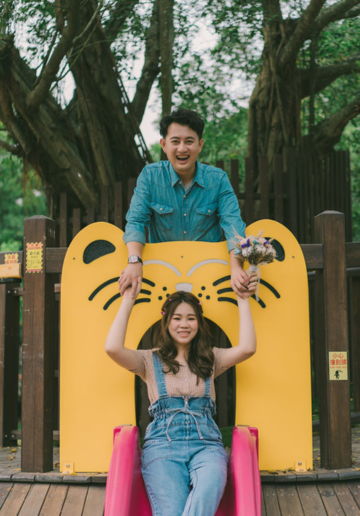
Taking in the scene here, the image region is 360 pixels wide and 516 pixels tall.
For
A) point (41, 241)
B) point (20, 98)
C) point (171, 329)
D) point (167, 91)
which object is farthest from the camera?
point (167, 91)

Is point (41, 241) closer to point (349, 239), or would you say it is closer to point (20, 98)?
point (20, 98)

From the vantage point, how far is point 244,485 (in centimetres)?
243

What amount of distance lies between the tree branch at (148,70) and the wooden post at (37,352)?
3871 millimetres

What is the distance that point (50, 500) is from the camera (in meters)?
2.90

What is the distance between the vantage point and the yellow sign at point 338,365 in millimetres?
3156

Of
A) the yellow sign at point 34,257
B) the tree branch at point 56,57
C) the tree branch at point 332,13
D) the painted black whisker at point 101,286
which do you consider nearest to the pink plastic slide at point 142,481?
the painted black whisker at point 101,286

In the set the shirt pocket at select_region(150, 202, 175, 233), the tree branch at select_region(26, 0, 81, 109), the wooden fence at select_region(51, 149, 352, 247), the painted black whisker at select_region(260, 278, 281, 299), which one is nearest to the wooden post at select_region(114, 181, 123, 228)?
the wooden fence at select_region(51, 149, 352, 247)

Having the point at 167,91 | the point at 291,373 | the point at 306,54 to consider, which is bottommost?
the point at 291,373

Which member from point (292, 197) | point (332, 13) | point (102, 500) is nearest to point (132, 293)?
point (102, 500)

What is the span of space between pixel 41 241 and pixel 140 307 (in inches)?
29.0

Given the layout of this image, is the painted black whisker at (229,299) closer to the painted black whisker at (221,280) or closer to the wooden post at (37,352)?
the painted black whisker at (221,280)

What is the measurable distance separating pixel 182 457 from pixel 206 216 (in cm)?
137

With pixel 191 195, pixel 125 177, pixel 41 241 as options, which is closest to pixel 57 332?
pixel 125 177

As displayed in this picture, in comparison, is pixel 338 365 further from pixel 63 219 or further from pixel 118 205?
pixel 63 219
